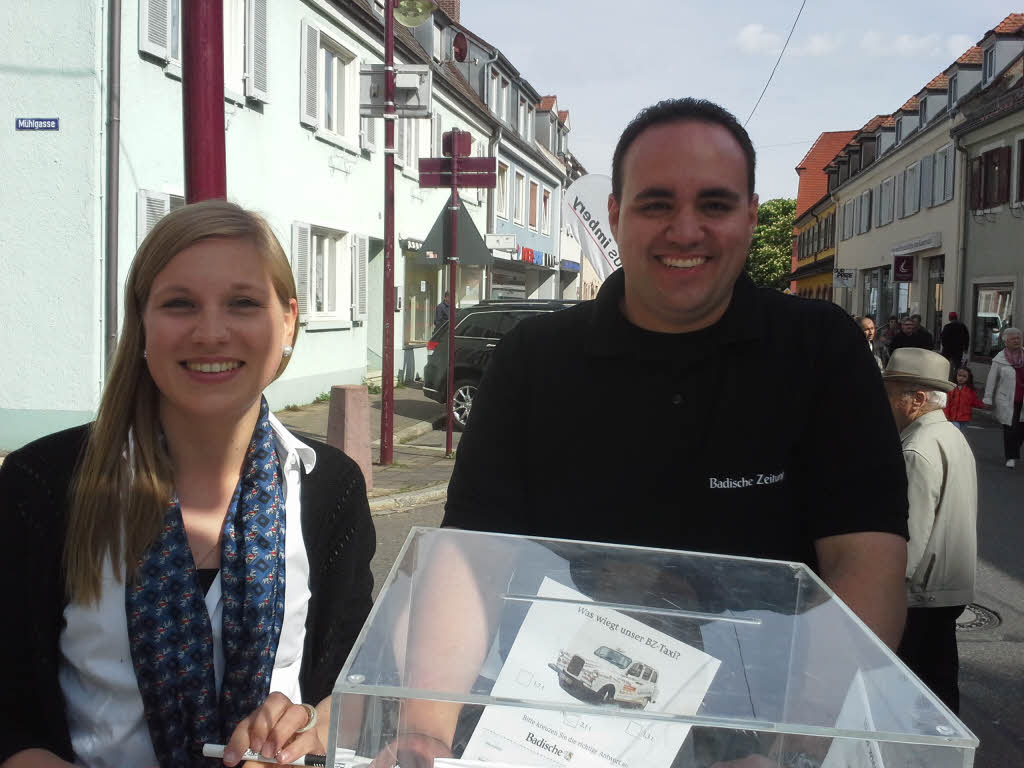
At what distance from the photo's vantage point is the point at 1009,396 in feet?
36.0

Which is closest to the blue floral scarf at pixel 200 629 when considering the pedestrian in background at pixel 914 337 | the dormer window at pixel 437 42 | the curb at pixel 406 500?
the curb at pixel 406 500

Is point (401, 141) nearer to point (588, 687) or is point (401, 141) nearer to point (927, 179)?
point (588, 687)

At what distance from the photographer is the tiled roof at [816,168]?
234 feet

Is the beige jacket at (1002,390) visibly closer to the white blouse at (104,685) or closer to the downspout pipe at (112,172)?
the downspout pipe at (112,172)

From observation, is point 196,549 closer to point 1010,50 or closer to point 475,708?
point 475,708

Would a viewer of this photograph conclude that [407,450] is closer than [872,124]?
Yes

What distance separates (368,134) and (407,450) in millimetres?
8397

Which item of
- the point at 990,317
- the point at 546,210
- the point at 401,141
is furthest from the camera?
the point at 546,210

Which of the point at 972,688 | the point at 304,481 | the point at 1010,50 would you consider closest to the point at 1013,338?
the point at 972,688

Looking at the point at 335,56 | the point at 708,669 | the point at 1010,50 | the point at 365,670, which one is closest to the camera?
the point at 365,670

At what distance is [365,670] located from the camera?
104cm

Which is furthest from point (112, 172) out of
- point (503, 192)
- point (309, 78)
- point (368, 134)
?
point (503, 192)

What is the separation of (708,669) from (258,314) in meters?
1.13

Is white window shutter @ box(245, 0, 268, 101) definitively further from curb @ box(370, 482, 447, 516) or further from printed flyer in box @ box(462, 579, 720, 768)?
printed flyer in box @ box(462, 579, 720, 768)
